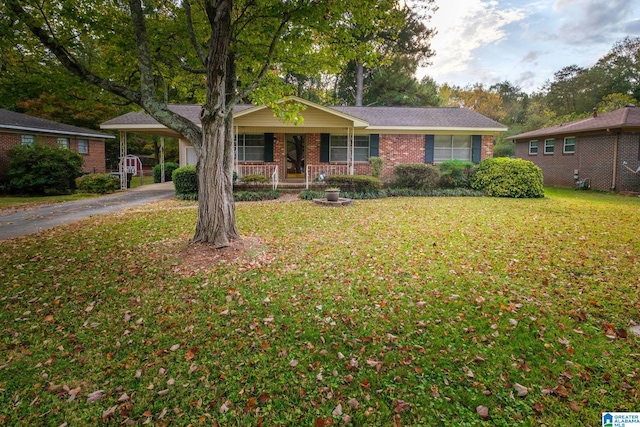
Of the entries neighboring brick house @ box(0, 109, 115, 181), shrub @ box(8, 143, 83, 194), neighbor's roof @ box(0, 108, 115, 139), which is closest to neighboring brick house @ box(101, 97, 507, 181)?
shrub @ box(8, 143, 83, 194)

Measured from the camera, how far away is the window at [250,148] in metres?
17.7

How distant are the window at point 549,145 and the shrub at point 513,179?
27.9ft

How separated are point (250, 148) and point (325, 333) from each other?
599 inches

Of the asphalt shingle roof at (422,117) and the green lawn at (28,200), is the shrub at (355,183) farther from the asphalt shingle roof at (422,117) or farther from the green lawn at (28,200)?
the green lawn at (28,200)

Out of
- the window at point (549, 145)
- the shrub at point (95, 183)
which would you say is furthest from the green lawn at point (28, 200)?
the window at point (549, 145)

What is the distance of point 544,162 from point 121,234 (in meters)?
24.4

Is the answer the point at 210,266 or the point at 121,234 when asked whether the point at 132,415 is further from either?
the point at 121,234

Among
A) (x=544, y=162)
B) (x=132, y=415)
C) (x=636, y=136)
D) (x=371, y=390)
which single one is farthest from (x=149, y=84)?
(x=544, y=162)

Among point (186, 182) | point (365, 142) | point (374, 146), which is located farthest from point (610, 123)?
point (186, 182)

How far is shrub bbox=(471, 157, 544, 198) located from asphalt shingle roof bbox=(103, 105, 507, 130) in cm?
327

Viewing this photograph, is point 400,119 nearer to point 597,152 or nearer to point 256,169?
point 256,169

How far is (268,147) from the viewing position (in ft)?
57.3

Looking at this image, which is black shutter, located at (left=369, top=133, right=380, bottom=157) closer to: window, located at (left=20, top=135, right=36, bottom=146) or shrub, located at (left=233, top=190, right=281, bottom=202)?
shrub, located at (left=233, top=190, right=281, bottom=202)

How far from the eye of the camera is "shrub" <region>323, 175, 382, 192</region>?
1500 centimetres
